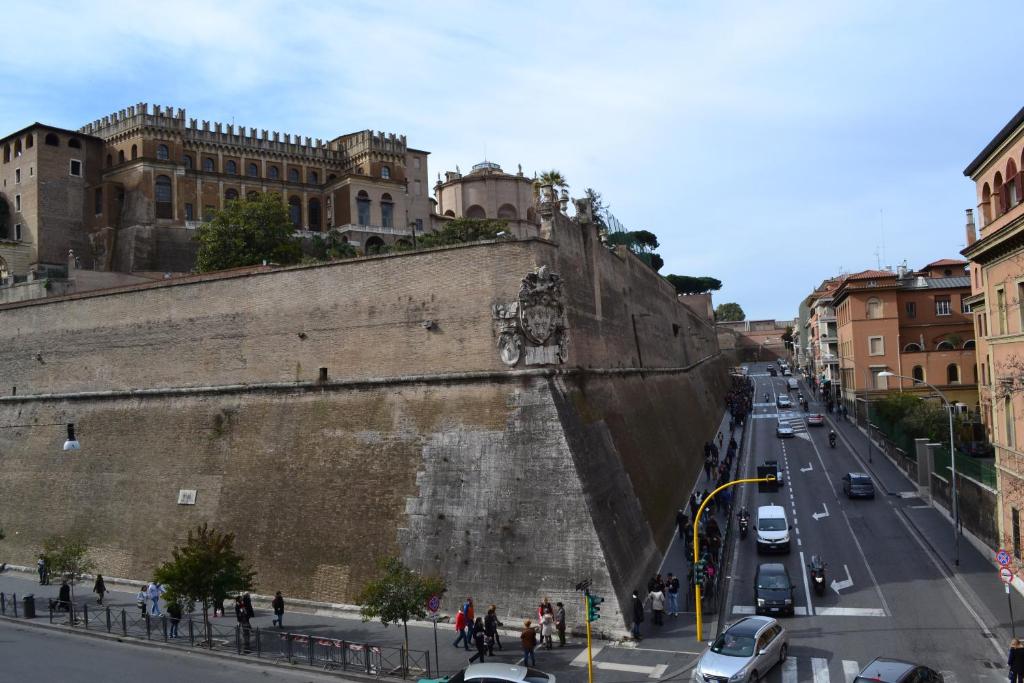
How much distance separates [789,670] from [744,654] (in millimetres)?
1905

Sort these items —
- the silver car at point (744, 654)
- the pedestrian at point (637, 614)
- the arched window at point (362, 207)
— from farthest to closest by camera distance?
the arched window at point (362, 207) < the pedestrian at point (637, 614) < the silver car at point (744, 654)

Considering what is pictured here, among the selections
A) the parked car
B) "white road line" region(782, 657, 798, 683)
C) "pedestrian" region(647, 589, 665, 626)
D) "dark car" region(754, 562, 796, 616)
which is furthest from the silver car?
the parked car

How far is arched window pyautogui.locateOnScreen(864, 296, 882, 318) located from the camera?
65375mm

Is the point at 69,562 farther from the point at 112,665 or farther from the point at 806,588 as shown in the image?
the point at 806,588

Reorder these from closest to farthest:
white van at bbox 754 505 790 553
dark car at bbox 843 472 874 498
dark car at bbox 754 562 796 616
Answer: dark car at bbox 754 562 796 616, white van at bbox 754 505 790 553, dark car at bbox 843 472 874 498

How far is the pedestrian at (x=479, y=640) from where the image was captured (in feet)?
66.2

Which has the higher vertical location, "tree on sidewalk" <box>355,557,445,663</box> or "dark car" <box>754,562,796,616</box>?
"tree on sidewalk" <box>355,557,445,663</box>

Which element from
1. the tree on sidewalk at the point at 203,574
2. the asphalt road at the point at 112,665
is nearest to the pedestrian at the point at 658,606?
the asphalt road at the point at 112,665

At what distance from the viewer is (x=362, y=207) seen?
8081 centimetres

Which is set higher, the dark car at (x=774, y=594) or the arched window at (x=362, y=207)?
the arched window at (x=362, y=207)

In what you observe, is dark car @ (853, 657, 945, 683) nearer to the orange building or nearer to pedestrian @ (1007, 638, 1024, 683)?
pedestrian @ (1007, 638, 1024, 683)

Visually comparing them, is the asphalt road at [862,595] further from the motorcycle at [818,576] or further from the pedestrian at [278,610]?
the pedestrian at [278,610]

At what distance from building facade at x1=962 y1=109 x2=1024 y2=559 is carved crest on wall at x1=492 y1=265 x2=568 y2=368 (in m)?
13.8

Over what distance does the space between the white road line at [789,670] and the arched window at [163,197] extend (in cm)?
6624
